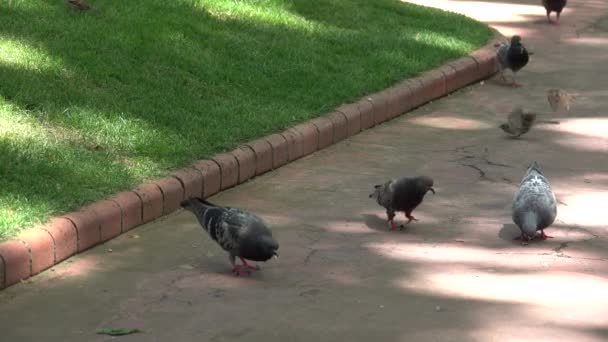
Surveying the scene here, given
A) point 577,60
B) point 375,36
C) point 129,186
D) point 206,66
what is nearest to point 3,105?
point 129,186

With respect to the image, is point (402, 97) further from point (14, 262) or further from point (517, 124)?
point (14, 262)

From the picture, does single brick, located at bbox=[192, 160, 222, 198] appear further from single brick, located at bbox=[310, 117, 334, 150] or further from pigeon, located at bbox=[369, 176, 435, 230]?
single brick, located at bbox=[310, 117, 334, 150]

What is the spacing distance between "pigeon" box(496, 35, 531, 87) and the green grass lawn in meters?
0.43

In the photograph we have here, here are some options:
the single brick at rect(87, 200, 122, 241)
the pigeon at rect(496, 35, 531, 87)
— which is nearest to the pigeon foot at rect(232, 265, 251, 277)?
the single brick at rect(87, 200, 122, 241)

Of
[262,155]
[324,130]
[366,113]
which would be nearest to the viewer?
[262,155]

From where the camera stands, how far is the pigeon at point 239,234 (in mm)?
6594

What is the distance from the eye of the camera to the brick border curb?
6.75 m

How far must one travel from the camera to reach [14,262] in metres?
6.54

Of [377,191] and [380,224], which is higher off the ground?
[377,191]

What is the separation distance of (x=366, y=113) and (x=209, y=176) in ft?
7.86

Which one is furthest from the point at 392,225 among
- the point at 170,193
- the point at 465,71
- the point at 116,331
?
the point at 465,71

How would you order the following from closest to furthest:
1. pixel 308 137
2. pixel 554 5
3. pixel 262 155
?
pixel 262 155 → pixel 308 137 → pixel 554 5

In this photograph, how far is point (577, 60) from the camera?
13.6m

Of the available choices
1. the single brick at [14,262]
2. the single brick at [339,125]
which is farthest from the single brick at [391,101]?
the single brick at [14,262]
